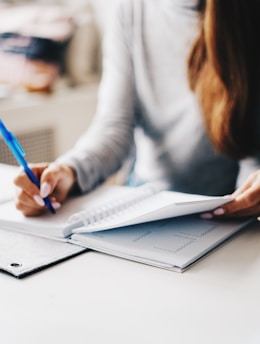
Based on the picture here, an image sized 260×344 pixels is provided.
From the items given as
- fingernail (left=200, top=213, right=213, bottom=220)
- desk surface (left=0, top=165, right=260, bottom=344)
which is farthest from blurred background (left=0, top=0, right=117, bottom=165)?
desk surface (left=0, top=165, right=260, bottom=344)

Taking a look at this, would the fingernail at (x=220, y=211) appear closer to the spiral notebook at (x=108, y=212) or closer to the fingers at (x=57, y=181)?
the spiral notebook at (x=108, y=212)

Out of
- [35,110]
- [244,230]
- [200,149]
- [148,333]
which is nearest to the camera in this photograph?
[148,333]

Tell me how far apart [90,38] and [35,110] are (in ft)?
1.43

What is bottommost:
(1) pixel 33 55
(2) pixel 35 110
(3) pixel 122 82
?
(2) pixel 35 110

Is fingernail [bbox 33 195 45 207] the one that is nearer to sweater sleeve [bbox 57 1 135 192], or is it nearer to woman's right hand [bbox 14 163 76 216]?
woman's right hand [bbox 14 163 76 216]

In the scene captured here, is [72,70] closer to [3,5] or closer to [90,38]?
[90,38]

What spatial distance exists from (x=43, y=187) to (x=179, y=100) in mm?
465

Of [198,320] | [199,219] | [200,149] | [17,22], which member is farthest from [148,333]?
[17,22]

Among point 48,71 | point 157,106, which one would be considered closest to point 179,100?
point 157,106

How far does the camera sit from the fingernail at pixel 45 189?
32.4 inches

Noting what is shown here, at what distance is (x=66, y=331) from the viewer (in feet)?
1.67

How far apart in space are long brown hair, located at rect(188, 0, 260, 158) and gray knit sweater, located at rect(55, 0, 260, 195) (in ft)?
0.21

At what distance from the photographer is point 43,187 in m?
0.83

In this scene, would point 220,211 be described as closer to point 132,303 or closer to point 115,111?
point 132,303
